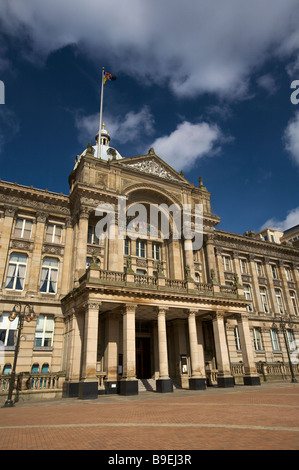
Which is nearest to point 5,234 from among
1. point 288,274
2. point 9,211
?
point 9,211

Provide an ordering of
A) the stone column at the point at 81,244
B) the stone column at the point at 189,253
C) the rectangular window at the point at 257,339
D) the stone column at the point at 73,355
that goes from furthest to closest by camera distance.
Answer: the rectangular window at the point at 257,339
the stone column at the point at 189,253
the stone column at the point at 81,244
the stone column at the point at 73,355

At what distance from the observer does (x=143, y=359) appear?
91.7 feet

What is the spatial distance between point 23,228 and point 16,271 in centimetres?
396

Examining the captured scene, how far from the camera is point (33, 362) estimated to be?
23.5m

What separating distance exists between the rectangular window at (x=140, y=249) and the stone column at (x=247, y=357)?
1076cm

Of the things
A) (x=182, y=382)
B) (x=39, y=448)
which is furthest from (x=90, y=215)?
(x=39, y=448)

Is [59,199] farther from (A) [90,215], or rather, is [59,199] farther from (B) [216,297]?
(B) [216,297]

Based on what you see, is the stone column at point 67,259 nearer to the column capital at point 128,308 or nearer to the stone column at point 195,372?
the column capital at point 128,308

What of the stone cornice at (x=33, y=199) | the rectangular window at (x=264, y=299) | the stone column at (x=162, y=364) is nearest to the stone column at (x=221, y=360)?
the stone column at (x=162, y=364)

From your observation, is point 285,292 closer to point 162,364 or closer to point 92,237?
point 162,364

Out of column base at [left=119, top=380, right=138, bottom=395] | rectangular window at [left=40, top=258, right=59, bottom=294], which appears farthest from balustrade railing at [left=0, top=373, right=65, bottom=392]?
rectangular window at [left=40, top=258, right=59, bottom=294]

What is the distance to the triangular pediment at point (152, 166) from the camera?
31.7 meters
